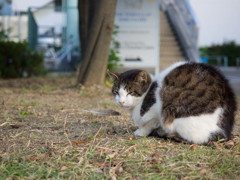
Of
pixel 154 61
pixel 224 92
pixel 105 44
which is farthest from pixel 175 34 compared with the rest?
pixel 224 92

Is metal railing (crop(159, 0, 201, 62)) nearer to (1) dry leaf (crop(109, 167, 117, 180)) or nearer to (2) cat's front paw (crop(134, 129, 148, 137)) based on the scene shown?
(2) cat's front paw (crop(134, 129, 148, 137))

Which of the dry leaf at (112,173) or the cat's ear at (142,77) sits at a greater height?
the cat's ear at (142,77)

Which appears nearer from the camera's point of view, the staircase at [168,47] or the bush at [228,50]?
the staircase at [168,47]

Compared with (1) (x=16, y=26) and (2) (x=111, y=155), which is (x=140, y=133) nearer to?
(2) (x=111, y=155)

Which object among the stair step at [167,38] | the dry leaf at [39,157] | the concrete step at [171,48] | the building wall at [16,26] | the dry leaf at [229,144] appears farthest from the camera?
the building wall at [16,26]

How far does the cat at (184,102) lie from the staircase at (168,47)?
7.36 m

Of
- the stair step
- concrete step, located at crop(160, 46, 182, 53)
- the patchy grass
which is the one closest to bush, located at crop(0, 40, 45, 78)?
concrete step, located at crop(160, 46, 182, 53)

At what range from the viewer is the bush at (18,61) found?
8.75 m

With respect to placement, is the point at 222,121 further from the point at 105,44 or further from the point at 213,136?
the point at 105,44

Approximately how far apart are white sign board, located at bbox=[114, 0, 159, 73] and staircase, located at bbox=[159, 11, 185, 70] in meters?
1.42

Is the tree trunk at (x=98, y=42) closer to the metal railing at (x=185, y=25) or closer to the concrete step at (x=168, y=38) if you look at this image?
the metal railing at (x=185, y=25)

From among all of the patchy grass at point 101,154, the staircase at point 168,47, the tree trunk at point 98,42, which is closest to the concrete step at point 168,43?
the staircase at point 168,47

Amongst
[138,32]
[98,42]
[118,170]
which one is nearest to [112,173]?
[118,170]

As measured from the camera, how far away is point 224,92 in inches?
98.3
